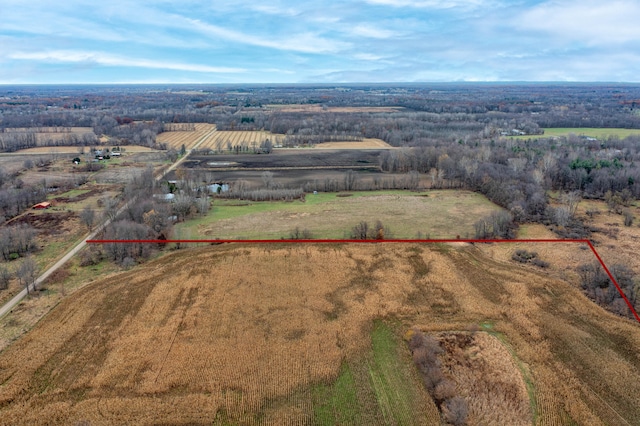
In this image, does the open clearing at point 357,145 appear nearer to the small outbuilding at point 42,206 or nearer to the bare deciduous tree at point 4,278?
the small outbuilding at point 42,206

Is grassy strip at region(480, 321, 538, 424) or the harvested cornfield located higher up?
the harvested cornfield

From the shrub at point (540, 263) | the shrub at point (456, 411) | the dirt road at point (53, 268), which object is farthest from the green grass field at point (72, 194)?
the shrub at point (540, 263)

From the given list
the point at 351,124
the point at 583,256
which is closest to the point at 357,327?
the point at 583,256

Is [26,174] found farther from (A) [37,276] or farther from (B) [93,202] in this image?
(A) [37,276]

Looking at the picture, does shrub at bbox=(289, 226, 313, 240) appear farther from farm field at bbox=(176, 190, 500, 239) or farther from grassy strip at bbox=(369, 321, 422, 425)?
grassy strip at bbox=(369, 321, 422, 425)

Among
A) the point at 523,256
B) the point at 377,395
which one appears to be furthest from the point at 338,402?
the point at 523,256

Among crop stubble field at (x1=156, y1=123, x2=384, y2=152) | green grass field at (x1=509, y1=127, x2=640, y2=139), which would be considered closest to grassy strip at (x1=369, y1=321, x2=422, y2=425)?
crop stubble field at (x1=156, y1=123, x2=384, y2=152)
